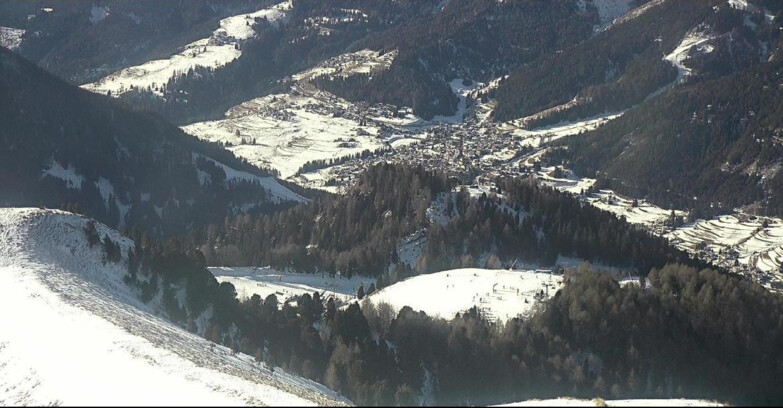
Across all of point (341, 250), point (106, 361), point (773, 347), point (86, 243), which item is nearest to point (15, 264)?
point (86, 243)

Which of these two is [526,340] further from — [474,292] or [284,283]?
[284,283]

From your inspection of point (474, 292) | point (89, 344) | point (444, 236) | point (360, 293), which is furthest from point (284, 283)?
point (89, 344)

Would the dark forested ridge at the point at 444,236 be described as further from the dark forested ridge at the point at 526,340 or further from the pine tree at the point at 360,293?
the dark forested ridge at the point at 526,340

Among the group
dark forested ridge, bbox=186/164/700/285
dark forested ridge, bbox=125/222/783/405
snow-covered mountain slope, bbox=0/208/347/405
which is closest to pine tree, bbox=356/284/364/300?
dark forested ridge, bbox=186/164/700/285

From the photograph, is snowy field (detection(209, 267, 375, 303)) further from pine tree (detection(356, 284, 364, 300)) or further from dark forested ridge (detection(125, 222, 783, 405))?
dark forested ridge (detection(125, 222, 783, 405))

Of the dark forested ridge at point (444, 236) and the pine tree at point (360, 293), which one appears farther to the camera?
the dark forested ridge at point (444, 236)

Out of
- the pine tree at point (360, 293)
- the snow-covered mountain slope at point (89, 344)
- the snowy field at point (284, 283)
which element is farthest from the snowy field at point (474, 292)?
the snow-covered mountain slope at point (89, 344)
